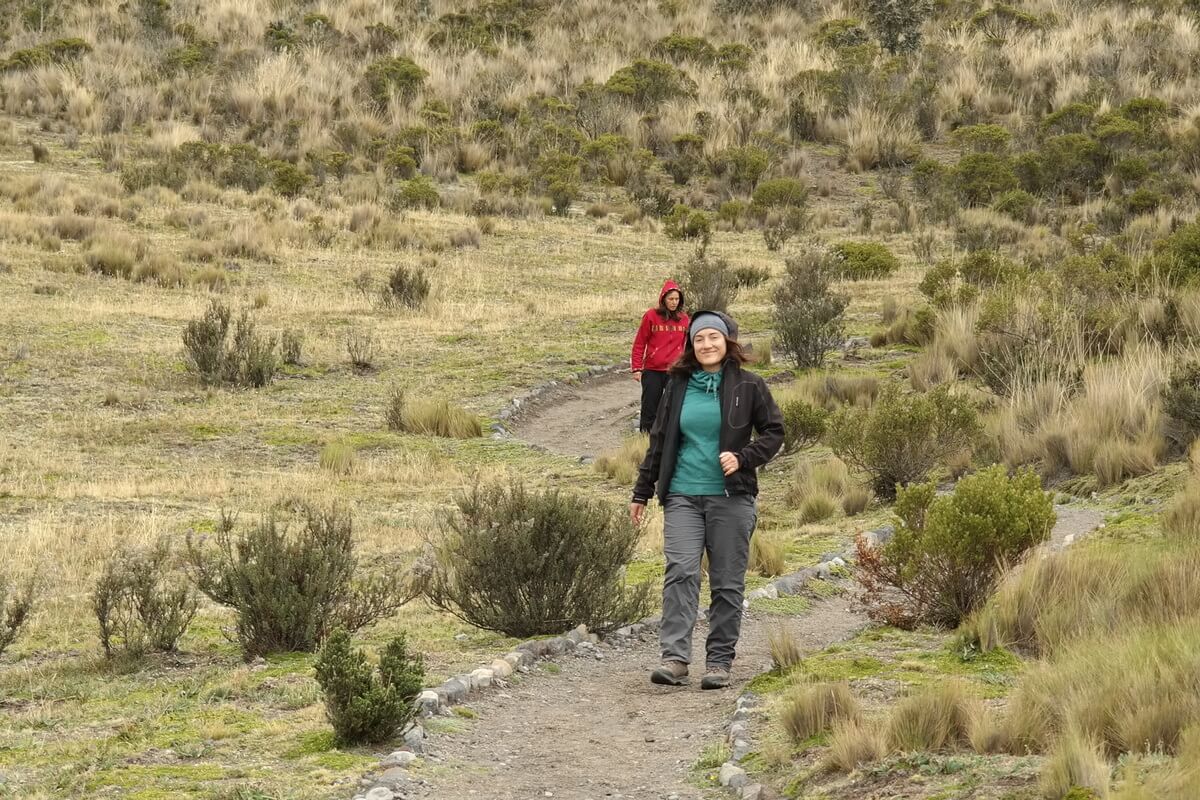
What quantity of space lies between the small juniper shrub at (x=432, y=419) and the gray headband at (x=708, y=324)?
32.5 ft

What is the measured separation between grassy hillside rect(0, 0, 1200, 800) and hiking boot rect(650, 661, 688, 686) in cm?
70

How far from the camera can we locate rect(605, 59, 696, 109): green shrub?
134ft

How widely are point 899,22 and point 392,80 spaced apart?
14.8 m

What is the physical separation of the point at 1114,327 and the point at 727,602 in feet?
29.1

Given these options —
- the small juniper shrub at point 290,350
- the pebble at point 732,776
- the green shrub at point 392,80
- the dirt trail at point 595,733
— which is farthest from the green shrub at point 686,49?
the pebble at point 732,776

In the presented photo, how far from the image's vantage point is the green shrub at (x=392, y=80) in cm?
4044

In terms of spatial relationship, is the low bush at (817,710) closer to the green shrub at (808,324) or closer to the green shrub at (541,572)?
the green shrub at (541,572)

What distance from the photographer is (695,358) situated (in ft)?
25.0

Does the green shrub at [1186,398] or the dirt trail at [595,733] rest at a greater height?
the green shrub at [1186,398]

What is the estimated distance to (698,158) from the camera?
37594 mm

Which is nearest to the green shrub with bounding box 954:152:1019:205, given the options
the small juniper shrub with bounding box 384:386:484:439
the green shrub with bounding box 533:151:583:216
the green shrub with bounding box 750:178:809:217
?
the green shrub with bounding box 750:178:809:217

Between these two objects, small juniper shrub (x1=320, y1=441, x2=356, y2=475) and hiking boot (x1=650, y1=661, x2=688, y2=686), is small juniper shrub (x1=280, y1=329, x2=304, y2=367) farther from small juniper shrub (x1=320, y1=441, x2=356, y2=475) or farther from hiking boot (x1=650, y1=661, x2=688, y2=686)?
hiking boot (x1=650, y1=661, x2=688, y2=686)

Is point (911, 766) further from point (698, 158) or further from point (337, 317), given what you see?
point (698, 158)

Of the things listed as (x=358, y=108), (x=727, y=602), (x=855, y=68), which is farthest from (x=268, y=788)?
(x=855, y=68)
